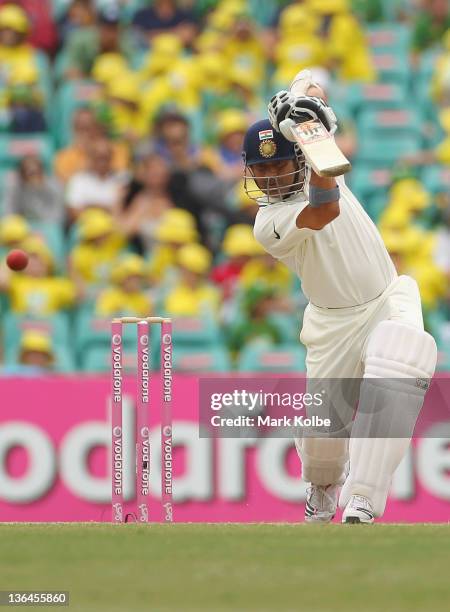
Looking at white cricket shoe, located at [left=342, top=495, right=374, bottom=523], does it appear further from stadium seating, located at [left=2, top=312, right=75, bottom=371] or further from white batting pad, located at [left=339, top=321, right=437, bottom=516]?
stadium seating, located at [left=2, top=312, right=75, bottom=371]

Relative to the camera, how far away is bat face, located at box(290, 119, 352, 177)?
5668 mm

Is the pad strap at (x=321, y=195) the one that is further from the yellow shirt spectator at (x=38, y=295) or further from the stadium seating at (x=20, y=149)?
the stadium seating at (x=20, y=149)

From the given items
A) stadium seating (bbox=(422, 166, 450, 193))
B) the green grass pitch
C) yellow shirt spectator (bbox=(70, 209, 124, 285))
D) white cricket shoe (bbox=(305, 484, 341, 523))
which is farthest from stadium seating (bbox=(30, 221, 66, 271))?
the green grass pitch

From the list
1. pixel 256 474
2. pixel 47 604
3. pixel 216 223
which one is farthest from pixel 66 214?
pixel 47 604

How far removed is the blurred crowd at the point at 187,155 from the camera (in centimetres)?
1010

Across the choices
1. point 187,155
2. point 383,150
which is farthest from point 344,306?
point 383,150

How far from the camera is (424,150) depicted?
39.5ft

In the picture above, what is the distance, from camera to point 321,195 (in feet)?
19.4

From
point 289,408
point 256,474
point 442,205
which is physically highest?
point 442,205

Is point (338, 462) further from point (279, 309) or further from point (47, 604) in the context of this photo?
point (279, 309)

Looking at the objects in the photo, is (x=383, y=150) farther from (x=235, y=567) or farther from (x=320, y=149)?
(x=235, y=567)

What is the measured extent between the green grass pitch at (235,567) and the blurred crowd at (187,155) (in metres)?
3.69

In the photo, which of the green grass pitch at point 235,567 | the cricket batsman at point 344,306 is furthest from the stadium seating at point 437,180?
the green grass pitch at point 235,567

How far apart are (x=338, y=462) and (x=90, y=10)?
7.63 meters
